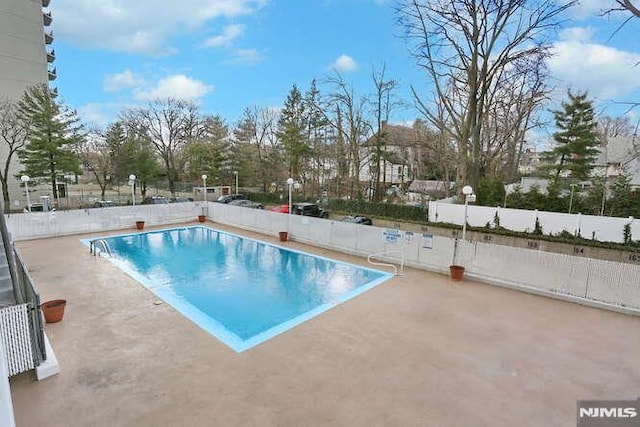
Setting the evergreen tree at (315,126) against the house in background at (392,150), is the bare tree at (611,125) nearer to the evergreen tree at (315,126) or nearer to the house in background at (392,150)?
the house in background at (392,150)

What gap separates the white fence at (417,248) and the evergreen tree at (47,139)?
8.84 metres

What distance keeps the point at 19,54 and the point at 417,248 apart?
35568 mm

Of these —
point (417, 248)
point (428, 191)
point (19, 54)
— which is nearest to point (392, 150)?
point (428, 191)

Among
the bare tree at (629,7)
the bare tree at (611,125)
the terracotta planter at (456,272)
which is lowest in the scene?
the terracotta planter at (456,272)

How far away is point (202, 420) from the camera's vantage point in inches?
160

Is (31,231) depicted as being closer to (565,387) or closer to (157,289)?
(157,289)

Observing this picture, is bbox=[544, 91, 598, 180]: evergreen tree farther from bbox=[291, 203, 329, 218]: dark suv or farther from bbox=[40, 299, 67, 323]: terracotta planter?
bbox=[40, 299, 67, 323]: terracotta planter

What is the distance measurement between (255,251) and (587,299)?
1079 centimetres

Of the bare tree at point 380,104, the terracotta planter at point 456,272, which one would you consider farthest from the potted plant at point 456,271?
the bare tree at point 380,104

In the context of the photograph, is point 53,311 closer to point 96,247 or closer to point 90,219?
point 96,247

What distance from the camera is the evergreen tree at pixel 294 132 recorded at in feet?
91.9

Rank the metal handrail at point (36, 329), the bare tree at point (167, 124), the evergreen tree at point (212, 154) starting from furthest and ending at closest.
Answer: the bare tree at point (167, 124), the evergreen tree at point (212, 154), the metal handrail at point (36, 329)

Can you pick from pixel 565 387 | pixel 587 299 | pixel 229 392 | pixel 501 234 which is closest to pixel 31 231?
pixel 229 392

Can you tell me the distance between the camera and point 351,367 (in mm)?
5285
